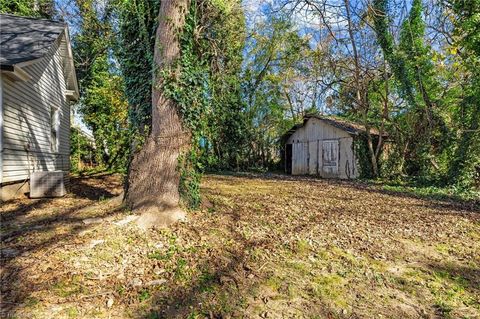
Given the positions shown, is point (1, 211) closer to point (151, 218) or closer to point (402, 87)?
point (151, 218)

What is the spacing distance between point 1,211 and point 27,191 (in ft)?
5.56

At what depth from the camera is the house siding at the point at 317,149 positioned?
16141 mm

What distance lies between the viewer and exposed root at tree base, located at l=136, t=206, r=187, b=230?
4227 mm

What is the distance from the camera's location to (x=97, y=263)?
328 cm

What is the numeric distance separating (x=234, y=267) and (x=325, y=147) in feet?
49.2

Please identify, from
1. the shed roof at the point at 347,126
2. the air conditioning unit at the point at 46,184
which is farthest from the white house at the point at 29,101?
the shed roof at the point at 347,126

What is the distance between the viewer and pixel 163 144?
14.9 ft

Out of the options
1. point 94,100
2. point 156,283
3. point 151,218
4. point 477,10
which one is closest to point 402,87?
point 477,10

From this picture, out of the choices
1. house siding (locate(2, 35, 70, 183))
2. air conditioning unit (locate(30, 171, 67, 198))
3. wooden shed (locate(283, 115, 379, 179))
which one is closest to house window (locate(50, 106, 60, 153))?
house siding (locate(2, 35, 70, 183))

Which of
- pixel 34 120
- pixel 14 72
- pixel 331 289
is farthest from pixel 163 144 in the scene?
pixel 34 120

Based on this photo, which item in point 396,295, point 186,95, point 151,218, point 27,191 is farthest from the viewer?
point 27,191

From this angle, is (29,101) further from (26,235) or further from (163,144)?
(163,144)

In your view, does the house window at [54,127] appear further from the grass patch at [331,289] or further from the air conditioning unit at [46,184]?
the grass patch at [331,289]

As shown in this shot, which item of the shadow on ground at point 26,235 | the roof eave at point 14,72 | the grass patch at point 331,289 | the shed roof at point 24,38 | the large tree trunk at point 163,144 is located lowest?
the grass patch at point 331,289
